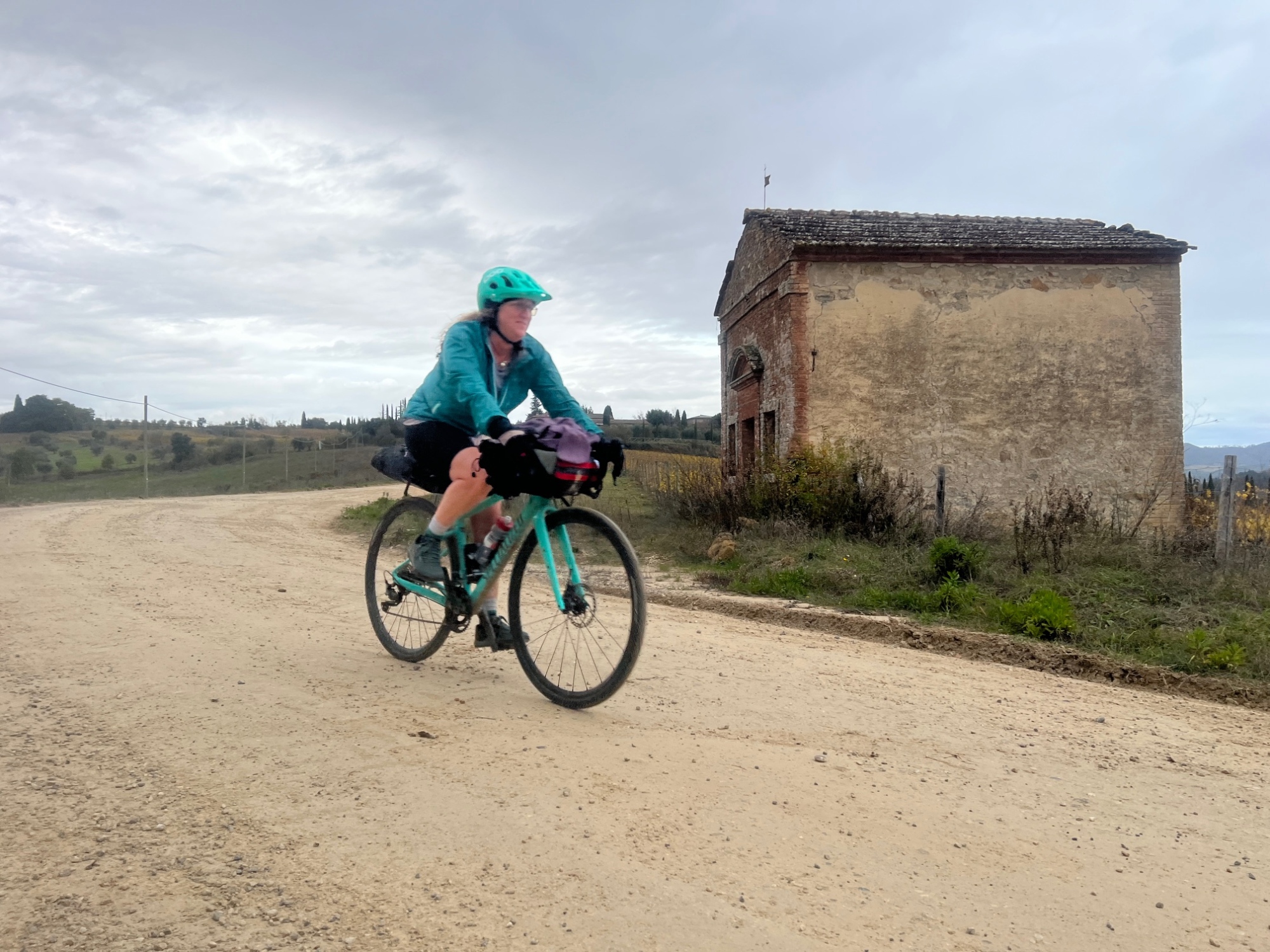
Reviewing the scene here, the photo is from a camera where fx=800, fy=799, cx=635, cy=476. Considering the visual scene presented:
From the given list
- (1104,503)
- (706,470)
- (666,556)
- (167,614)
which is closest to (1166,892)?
(167,614)

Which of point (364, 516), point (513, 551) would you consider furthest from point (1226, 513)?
point (364, 516)

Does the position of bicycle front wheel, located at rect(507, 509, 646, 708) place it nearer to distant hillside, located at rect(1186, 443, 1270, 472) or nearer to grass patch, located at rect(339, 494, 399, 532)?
distant hillside, located at rect(1186, 443, 1270, 472)

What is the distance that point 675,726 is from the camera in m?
3.17

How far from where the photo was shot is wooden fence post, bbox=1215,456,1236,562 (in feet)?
24.1

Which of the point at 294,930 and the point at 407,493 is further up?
the point at 407,493

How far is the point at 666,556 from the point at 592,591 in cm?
661

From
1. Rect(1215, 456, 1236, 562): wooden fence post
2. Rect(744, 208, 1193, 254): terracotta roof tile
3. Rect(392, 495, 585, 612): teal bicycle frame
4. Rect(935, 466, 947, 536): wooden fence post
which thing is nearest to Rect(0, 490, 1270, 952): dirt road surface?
Rect(392, 495, 585, 612): teal bicycle frame

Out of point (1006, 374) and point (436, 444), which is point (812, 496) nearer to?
point (1006, 374)

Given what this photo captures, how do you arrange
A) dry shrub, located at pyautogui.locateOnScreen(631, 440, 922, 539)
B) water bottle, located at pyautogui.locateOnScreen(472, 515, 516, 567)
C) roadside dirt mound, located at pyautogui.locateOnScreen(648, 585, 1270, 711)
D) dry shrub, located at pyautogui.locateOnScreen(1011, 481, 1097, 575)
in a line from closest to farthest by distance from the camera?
water bottle, located at pyautogui.locateOnScreen(472, 515, 516, 567) → roadside dirt mound, located at pyautogui.locateOnScreen(648, 585, 1270, 711) → dry shrub, located at pyautogui.locateOnScreen(1011, 481, 1097, 575) → dry shrub, located at pyautogui.locateOnScreen(631, 440, 922, 539)

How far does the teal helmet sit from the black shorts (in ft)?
2.07

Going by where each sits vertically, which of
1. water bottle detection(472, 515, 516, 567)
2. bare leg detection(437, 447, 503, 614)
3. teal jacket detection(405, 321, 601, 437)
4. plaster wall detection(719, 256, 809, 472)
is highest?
plaster wall detection(719, 256, 809, 472)

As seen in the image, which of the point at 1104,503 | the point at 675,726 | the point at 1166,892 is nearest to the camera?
the point at 1166,892

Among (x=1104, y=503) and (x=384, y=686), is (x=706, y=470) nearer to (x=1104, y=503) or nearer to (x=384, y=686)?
(x=1104, y=503)

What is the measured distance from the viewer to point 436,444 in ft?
12.5
